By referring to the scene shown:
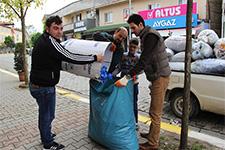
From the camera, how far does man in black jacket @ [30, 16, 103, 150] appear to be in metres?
2.98

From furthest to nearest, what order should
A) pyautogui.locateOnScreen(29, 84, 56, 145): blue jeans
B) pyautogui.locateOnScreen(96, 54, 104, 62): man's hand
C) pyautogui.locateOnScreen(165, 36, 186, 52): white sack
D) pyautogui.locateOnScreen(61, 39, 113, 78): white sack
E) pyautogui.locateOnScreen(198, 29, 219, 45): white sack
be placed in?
pyautogui.locateOnScreen(165, 36, 186, 52): white sack → pyautogui.locateOnScreen(198, 29, 219, 45): white sack → pyautogui.locateOnScreen(29, 84, 56, 145): blue jeans → pyautogui.locateOnScreen(61, 39, 113, 78): white sack → pyautogui.locateOnScreen(96, 54, 104, 62): man's hand

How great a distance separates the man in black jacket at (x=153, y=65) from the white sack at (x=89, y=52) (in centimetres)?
40

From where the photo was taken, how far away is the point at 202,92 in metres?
4.08

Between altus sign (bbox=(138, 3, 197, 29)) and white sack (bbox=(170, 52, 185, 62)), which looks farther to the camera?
altus sign (bbox=(138, 3, 197, 29))

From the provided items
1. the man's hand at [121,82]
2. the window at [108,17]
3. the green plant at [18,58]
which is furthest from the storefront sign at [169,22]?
the man's hand at [121,82]

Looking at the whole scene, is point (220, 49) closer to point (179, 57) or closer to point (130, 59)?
point (179, 57)

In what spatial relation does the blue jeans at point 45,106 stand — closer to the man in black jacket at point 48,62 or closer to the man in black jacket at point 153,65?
the man in black jacket at point 48,62

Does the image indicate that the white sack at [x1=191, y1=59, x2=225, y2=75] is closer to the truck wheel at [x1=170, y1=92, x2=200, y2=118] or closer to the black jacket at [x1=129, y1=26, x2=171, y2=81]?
the truck wheel at [x1=170, y1=92, x2=200, y2=118]

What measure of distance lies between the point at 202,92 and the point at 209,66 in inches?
17.7

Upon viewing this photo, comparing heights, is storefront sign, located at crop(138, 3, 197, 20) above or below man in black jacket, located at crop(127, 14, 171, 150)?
above

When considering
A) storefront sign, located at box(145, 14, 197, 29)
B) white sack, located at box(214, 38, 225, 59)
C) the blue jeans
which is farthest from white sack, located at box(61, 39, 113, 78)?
storefront sign, located at box(145, 14, 197, 29)

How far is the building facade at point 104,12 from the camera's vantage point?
63.6 feet

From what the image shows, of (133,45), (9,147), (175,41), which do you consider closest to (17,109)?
(9,147)

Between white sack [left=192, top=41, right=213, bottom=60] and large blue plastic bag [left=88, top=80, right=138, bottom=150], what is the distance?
171 centimetres
